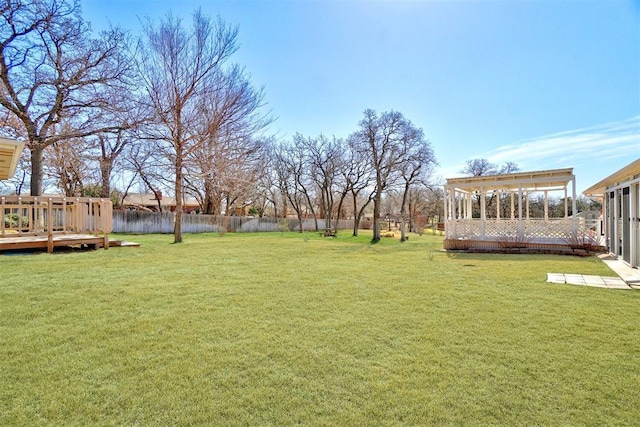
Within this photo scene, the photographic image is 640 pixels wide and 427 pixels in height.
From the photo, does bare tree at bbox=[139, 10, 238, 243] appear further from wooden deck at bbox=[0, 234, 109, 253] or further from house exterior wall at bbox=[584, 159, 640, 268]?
house exterior wall at bbox=[584, 159, 640, 268]

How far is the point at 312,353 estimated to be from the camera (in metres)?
2.69

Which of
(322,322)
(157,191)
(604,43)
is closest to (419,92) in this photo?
(604,43)

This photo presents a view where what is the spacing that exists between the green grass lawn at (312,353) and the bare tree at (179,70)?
8984 mm

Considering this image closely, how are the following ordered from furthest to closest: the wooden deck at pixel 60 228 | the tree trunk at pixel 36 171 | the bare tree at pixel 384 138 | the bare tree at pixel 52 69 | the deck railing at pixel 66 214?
1. the bare tree at pixel 384 138
2. the tree trunk at pixel 36 171
3. the bare tree at pixel 52 69
4. the deck railing at pixel 66 214
5. the wooden deck at pixel 60 228

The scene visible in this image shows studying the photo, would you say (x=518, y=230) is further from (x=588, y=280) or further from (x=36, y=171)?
(x=36, y=171)

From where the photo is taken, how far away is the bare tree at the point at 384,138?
18938 mm

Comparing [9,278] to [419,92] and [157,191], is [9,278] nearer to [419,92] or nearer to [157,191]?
[419,92]

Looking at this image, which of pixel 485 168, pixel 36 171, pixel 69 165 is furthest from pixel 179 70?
pixel 485 168

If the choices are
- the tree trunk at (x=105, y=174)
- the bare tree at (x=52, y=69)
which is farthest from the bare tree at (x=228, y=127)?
the tree trunk at (x=105, y=174)

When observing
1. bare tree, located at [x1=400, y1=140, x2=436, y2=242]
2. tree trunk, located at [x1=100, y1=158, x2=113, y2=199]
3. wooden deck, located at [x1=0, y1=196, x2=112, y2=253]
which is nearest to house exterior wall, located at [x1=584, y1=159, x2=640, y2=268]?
bare tree, located at [x1=400, y1=140, x2=436, y2=242]

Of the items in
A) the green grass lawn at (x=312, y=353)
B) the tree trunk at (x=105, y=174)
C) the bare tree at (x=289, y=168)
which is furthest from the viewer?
the bare tree at (x=289, y=168)

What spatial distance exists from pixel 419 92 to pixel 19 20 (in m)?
14.3

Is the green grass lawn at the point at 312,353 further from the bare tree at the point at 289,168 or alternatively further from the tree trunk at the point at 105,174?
the bare tree at the point at 289,168

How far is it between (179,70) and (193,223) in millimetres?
10546
